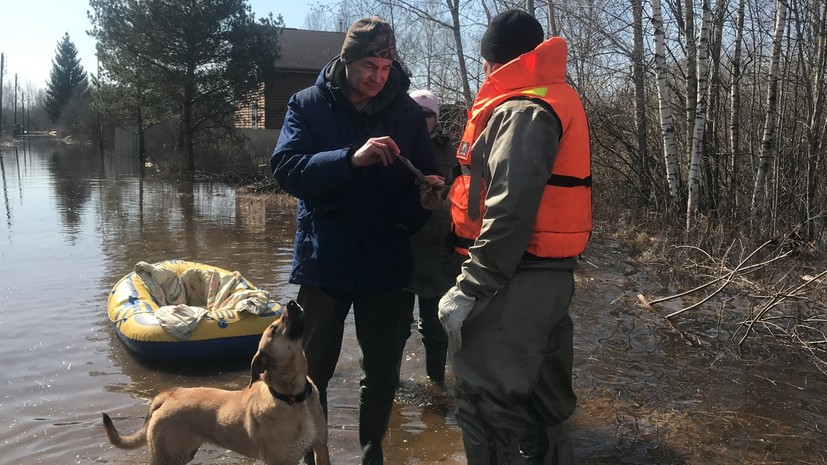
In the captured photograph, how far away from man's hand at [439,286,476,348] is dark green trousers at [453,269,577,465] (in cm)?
4

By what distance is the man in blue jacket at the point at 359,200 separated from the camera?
3367 mm

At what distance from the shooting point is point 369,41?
3297 mm

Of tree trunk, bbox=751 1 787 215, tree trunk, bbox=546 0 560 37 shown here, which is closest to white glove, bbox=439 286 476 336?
tree trunk, bbox=751 1 787 215

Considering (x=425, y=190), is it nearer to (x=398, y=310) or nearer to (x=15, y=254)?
(x=398, y=310)

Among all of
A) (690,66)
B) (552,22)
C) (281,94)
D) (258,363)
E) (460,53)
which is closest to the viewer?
(258,363)

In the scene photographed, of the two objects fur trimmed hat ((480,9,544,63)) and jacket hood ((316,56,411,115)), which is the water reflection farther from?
fur trimmed hat ((480,9,544,63))

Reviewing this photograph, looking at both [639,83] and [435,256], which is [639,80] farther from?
[435,256]

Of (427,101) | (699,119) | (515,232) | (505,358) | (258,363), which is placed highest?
(699,119)

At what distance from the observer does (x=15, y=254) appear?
11.1m

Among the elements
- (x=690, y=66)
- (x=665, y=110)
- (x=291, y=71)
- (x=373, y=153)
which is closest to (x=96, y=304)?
(x=373, y=153)

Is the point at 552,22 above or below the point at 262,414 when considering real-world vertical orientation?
above

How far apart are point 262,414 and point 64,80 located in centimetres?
8589

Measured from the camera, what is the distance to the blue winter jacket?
340 cm

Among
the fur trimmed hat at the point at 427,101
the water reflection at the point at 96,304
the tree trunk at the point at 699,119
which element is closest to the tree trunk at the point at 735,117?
the tree trunk at the point at 699,119
